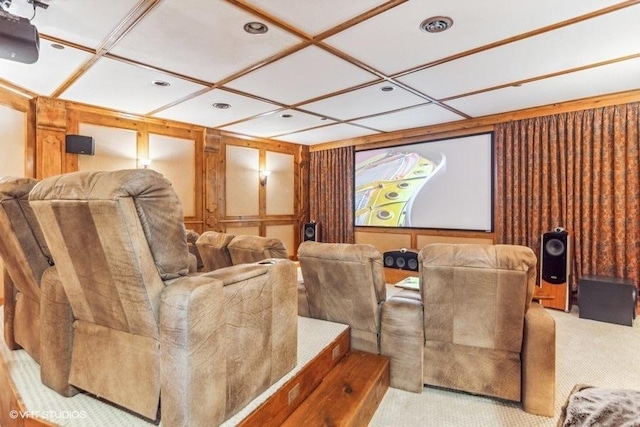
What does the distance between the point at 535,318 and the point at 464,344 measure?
0.44m

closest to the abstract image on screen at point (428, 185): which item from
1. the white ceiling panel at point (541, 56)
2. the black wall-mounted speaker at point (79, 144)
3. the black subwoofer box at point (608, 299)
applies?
the black subwoofer box at point (608, 299)

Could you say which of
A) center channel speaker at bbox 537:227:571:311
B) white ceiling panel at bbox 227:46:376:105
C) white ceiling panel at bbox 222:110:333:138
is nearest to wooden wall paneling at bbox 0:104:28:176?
white ceiling panel at bbox 227:46:376:105

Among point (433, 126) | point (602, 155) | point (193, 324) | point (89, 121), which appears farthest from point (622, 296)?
point (89, 121)

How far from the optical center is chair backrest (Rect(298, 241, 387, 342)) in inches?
88.4

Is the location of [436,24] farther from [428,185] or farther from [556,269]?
[428,185]

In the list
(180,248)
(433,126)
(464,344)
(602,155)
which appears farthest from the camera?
(433,126)

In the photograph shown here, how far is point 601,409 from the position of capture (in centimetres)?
116

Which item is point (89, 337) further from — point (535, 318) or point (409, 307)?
point (535, 318)

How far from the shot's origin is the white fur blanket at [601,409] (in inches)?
43.0

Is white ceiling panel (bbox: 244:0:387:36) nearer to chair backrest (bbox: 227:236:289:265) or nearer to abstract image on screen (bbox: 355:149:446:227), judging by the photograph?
chair backrest (bbox: 227:236:289:265)

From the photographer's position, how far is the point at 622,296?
3.59 m

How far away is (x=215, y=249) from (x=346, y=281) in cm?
103

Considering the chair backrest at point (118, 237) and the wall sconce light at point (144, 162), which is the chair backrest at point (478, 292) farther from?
the wall sconce light at point (144, 162)

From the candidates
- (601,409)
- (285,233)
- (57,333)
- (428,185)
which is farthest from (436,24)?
(285,233)
